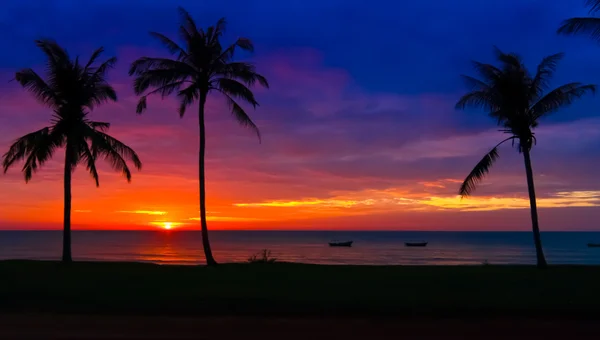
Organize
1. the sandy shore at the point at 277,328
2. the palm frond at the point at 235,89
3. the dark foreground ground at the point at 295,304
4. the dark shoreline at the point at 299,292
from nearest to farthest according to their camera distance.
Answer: the sandy shore at the point at 277,328 → the dark foreground ground at the point at 295,304 → the dark shoreline at the point at 299,292 → the palm frond at the point at 235,89

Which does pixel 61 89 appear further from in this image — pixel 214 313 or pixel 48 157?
pixel 214 313

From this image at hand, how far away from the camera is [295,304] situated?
39.9ft

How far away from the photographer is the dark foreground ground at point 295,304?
31.4ft

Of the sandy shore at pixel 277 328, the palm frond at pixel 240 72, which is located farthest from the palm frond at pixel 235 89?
the sandy shore at pixel 277 328

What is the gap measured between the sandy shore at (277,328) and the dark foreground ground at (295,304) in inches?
0.7

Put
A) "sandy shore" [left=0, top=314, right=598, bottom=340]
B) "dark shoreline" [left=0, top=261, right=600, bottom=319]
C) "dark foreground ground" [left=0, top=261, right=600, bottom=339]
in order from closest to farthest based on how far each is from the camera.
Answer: "sandy shore" [left=0, top=314, right=598, bottom=340] < "dark foreground ground" [left=0, top=261, right=600, bottom=339] < "dark shoreline" [left=0, top=261, right=600, bottom=319]

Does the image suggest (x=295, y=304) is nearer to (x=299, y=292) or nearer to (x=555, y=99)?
(x=299, y=292)

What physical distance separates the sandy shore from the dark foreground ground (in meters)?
0.02

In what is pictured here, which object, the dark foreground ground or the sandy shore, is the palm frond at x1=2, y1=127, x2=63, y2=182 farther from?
the sandy shore

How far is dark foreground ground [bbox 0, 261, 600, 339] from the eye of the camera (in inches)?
377

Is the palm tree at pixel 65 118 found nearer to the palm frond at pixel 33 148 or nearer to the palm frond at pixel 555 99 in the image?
the palm frond at pixel 33 148

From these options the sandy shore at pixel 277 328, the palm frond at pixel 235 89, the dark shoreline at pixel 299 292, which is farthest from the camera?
the palm frond at pixel 235 89

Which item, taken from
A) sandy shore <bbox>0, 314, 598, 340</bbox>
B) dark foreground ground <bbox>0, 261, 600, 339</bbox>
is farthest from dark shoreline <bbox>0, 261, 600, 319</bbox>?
sandy shore <bbox>0, 314, 598, 340</bbox>

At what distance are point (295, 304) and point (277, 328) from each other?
7.75 feet
